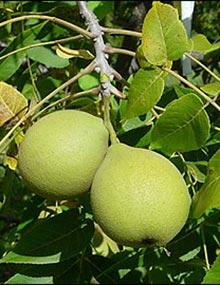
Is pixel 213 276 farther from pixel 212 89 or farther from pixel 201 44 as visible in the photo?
pixel 201 44

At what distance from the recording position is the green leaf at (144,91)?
1.46 meters

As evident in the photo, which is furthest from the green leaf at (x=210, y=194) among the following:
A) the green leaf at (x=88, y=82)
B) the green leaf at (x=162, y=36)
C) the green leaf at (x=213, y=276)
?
the green leaf at (x=88, y=82)

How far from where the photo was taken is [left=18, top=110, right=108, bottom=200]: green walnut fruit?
137 centimetres

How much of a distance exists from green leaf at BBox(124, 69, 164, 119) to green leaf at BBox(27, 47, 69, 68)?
0.58 m

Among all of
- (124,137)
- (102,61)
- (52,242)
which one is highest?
(102,61)

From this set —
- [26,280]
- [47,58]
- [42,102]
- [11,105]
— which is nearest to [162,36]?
[42,102]

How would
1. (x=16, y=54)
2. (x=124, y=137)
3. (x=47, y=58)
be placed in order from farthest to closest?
(x=47, y=58), (x=16, y=54), (x=124, y=137)

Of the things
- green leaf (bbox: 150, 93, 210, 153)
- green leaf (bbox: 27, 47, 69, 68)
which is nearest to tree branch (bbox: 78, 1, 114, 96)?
green leaf (bbox: 150, 93, 210, 153)

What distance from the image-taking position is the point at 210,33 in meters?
3.09

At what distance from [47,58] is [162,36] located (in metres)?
0.62

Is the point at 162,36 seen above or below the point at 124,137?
above

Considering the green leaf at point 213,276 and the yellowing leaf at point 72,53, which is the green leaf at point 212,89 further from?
the green leaf at point 213,276

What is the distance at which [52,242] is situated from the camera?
1625 millimetres

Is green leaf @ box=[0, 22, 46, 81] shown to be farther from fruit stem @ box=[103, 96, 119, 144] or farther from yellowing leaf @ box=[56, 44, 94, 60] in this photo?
fruit stem @ box=[103, 96, 119, 144]
